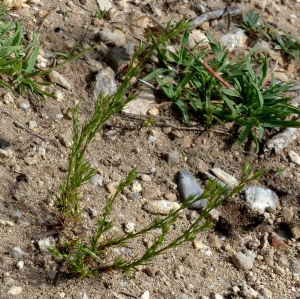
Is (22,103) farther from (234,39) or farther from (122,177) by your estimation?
(234,39)

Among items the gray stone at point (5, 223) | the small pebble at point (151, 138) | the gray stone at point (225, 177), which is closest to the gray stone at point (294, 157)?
the gray stone at point (225, 177)

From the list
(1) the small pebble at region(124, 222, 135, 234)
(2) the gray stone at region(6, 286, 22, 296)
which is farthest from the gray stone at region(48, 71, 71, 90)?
(2) the gray stone at region(6, 286, 22, 296)

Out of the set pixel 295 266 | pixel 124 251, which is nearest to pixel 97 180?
pixel 124 251

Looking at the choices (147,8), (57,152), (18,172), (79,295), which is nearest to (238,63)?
(147,8)

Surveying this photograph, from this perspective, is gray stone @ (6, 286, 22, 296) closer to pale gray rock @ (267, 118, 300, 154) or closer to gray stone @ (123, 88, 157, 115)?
gray stone @ (123, 88, 157, 115)

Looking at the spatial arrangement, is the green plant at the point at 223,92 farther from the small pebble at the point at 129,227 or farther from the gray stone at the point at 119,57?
the small pebble at the point at 129,227

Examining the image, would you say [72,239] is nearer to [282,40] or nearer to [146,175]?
[146,175]
